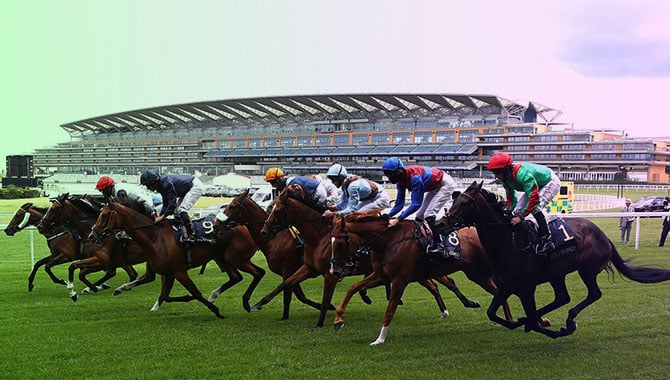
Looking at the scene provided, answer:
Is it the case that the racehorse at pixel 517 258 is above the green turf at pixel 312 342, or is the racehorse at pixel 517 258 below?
above

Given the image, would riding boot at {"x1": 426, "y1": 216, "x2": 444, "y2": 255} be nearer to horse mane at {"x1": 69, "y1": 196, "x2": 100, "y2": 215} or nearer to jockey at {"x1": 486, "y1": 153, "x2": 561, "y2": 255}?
jockey at {"x1": 486, "y1": 153, "x2": 561, "y2": 255}

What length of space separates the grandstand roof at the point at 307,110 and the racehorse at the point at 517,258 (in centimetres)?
5852

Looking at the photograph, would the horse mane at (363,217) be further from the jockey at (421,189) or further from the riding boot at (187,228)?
the riding boot at (187,228)

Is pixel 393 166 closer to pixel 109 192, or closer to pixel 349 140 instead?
pixel 109 192

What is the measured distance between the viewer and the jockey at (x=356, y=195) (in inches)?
236

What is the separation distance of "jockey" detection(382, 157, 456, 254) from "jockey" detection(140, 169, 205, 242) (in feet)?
8.39

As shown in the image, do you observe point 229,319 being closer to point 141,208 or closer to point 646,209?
point 141,208

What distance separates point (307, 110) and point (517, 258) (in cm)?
7445

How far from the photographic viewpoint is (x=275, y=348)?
4.89 m

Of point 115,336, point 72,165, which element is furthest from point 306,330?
point 72,165

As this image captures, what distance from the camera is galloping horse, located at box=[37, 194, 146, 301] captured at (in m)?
7.33

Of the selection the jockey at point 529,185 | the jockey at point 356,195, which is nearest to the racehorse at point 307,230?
the jockey at point 356,195

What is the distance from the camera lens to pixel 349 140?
7238cm

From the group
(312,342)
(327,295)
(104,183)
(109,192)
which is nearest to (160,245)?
(109,192)
